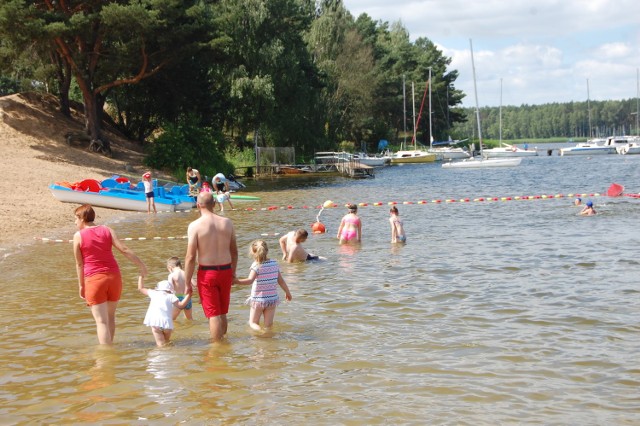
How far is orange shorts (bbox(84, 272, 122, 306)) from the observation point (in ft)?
27.9

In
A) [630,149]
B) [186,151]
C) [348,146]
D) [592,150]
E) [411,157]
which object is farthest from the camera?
[592,150]

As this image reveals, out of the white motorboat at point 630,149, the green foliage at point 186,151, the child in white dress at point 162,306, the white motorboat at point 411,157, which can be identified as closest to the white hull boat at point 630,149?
the white motorboat at point 630,149

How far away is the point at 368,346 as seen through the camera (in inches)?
376

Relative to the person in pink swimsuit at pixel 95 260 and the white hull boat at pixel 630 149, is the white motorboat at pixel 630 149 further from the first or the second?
the person in pink swimsuit at pixel 95 260

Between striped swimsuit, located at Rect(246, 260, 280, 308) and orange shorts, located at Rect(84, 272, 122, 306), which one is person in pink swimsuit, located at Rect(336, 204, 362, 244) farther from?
orange shorts, located at Rect(84, 272, 122, 306)

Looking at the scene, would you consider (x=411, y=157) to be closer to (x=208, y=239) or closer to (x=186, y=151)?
(x=186, y=151)

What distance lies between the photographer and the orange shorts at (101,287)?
27.9 feet

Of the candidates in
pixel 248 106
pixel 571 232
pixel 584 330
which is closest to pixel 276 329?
pixel 584 330

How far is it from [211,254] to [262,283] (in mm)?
1432

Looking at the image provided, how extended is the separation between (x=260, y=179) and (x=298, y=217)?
83.2 feet

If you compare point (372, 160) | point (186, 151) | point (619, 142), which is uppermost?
point (186, 151)

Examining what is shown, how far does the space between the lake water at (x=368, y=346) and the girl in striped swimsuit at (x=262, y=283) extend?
1.00ft

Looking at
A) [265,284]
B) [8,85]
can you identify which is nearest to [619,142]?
[8,85]

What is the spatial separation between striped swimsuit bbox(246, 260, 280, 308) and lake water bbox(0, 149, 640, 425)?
19.2 inches
